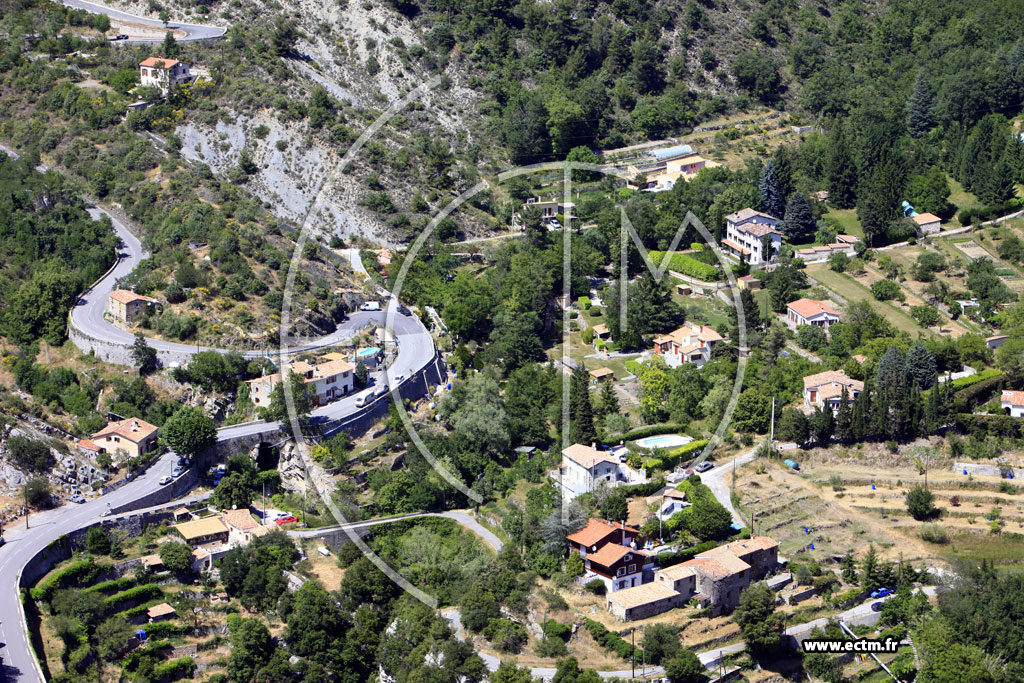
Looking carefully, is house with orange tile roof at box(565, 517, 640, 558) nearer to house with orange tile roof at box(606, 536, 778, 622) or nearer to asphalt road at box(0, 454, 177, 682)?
house with orange tile roof at box(606, 536, 778, 622)

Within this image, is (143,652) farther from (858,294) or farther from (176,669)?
(858,294)

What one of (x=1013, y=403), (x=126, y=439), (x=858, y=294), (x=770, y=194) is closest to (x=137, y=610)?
(x=126, y=439)

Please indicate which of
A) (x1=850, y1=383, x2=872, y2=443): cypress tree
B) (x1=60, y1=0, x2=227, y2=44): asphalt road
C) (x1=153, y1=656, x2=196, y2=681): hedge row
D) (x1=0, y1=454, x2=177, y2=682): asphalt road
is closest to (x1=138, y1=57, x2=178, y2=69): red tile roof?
(x1=60, y1=0, x2=227, y2=44): asphalt road

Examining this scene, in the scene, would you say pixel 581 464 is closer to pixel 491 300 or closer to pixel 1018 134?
pixel 491 300

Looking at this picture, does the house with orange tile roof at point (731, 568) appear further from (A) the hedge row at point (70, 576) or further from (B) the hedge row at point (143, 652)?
(A) the hedge row at point (70, 576)

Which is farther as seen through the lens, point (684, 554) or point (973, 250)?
point (973, 250)

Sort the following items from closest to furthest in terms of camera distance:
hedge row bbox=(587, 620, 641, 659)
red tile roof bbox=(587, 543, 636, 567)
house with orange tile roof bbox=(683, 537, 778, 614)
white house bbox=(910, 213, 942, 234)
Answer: hedge row bbox=(587, 620, 641, 659), house with orange tile roof bbox=(683, 537, 778, 614), red tile roof bbox=(587, 543, 636, 567), white house bbox=(910, 213, 942, 234)
